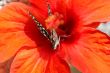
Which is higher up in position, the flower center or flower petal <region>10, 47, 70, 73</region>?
the flower center

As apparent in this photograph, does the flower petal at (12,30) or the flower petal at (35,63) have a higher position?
the flower petal at (12,30)

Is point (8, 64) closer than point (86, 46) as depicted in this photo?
No

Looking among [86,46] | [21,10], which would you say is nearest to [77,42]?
[86,46]

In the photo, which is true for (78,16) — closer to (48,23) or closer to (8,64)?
(48,23)

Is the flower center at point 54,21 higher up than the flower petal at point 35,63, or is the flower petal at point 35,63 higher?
the flower center at point 54,21
